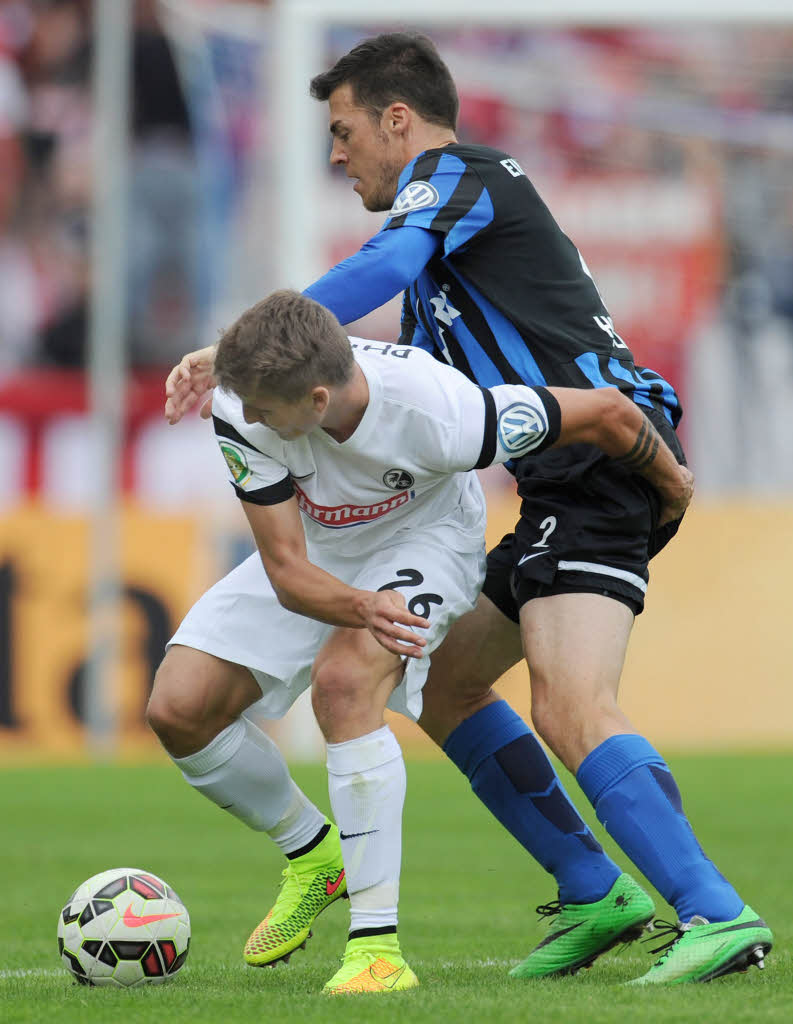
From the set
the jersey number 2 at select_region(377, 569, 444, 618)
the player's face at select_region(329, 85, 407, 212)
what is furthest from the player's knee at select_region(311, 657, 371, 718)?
the player's face at select_region(329, 85, 407, 212)

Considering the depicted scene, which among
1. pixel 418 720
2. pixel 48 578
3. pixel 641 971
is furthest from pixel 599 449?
pixel 48 578

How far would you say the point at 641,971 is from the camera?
4.55m

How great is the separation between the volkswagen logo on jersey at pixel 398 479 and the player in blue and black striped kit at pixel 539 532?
34 centimetres

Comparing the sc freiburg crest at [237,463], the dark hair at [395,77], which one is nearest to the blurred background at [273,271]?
the dark hair at [395,77]

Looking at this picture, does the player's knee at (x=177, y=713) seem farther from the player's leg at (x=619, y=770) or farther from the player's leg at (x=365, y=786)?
the player's leg at (x=619, y=770)

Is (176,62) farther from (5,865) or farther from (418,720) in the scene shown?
(418,720)

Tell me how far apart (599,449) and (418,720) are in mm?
873

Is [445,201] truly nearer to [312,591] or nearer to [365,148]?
[365,148]

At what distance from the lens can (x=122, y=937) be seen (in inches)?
167

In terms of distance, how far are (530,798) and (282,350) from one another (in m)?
1.44

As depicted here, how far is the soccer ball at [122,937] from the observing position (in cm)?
425

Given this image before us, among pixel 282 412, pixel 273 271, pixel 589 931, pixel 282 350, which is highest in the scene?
pixel 273 271

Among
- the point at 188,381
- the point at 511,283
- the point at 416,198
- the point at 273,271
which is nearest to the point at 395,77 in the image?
the point at 416,198

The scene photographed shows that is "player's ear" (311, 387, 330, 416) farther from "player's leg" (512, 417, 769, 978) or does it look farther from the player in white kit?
"player's leg" (512, 417, 769, 978)
